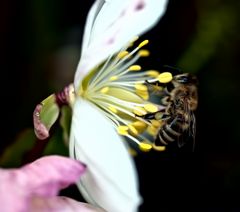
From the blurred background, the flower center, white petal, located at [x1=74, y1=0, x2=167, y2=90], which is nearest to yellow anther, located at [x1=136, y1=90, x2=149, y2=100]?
the flower center

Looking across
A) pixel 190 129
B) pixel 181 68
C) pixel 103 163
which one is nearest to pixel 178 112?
pixel 190 129

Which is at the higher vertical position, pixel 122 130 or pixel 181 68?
pixel 122 130

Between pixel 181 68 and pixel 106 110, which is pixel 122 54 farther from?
pixel 181 68

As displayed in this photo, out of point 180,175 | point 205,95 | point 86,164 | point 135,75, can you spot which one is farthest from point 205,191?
point 86,164

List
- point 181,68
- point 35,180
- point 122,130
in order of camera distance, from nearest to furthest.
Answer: point 35,180 → point 122,130 → point 181,68

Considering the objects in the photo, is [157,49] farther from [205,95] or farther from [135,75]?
[135,75]

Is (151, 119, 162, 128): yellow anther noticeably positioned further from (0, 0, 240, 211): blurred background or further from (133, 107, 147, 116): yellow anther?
(0, 0, 240, 211): blurred background
